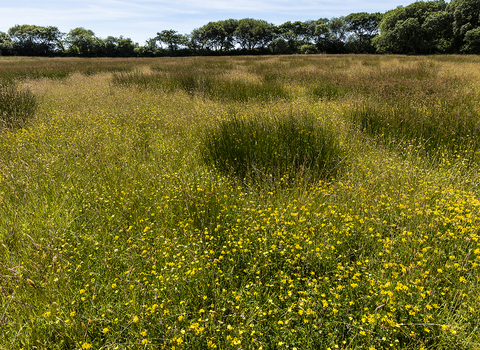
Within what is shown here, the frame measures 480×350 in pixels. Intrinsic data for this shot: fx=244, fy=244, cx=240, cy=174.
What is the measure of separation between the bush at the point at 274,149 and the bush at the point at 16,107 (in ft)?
16.5

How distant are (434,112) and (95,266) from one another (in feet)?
22.5

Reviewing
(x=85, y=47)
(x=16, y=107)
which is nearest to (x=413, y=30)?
(x=16, y=107)

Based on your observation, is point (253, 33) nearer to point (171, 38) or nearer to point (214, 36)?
point (214, 36)

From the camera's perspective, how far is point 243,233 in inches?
98.7

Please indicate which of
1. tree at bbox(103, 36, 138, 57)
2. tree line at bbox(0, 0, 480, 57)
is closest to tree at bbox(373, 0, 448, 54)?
tree line at bbox(0, 0, 480, 57)

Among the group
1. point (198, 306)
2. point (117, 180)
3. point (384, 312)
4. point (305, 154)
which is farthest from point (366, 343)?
point (117, 180)

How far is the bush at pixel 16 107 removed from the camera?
19.8 feet

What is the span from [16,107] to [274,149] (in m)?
7.30

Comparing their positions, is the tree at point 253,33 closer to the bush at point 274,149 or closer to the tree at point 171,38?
the tree at point 171,38

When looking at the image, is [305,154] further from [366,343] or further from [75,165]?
[75,165]

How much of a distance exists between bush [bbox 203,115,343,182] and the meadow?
0.04m

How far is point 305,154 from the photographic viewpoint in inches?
160

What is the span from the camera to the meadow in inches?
68.2

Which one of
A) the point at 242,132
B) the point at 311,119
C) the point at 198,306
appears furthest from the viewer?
the point at 311,119
